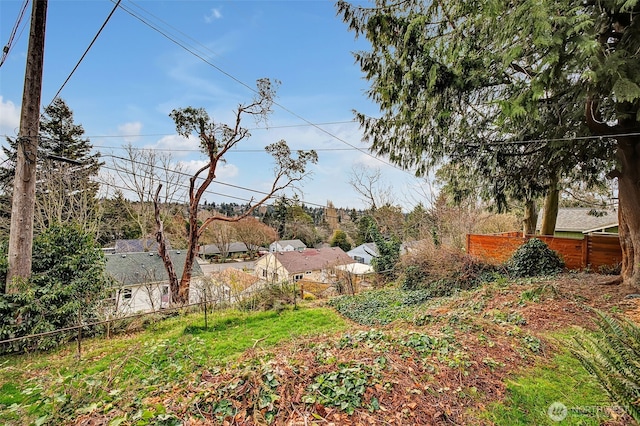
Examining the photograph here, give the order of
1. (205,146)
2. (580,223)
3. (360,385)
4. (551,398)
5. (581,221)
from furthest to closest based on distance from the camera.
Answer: (581,221)
(580,223)
(205,146)
(551,398)
(360,385)

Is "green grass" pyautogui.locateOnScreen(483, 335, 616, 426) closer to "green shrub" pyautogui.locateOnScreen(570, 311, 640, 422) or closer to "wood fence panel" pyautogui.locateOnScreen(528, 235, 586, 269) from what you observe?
"green shrub" pyautogui.locateOnScreen(570, 311, 640, 422)

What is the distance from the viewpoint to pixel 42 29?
17.2ft

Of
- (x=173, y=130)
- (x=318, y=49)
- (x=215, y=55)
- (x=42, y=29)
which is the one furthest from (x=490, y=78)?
(x=173, y=130)

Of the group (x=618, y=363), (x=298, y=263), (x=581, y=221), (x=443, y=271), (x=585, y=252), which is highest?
(x=581, y=221)

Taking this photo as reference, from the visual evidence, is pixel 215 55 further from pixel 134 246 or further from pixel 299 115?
pixel 134 246

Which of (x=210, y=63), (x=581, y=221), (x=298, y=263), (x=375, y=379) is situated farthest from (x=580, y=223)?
(x=210, y=63)

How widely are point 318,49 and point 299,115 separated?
180cm

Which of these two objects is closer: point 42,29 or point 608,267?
point 42,29

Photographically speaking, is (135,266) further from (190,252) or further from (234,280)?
(234,280)

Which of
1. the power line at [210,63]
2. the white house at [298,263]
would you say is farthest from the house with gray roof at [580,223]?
the power line at [210,63]

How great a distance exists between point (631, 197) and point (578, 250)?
3.36m

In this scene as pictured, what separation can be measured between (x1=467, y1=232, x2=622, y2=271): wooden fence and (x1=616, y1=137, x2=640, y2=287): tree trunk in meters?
2.45

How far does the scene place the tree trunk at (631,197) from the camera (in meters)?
5.00

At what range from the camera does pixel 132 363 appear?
3.36 m
